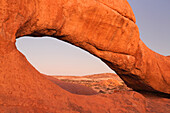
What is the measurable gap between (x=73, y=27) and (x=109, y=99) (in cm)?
255

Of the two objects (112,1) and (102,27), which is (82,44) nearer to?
(102,27)

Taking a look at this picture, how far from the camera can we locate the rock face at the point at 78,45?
2.76 meters

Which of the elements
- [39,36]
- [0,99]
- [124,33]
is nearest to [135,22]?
[124,33]

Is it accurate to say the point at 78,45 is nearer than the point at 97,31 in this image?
Yes

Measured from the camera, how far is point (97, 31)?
5801 mm

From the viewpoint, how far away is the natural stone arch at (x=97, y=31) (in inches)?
126

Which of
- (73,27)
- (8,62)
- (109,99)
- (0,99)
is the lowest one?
(109,99)

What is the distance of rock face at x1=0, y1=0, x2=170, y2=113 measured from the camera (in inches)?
109

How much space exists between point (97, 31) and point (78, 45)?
0.88 metres

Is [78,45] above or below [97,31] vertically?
below

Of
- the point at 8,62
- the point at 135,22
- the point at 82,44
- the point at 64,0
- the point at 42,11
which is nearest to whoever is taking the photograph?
the point at 8,62

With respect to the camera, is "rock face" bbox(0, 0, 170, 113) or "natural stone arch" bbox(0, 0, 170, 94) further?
"natural stone arch" bbox(0, 0, 170, 94)

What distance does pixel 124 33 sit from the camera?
6.52m

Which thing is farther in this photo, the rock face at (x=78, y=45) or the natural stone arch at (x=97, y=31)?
the natural stone arch at (x=97, y=31)
